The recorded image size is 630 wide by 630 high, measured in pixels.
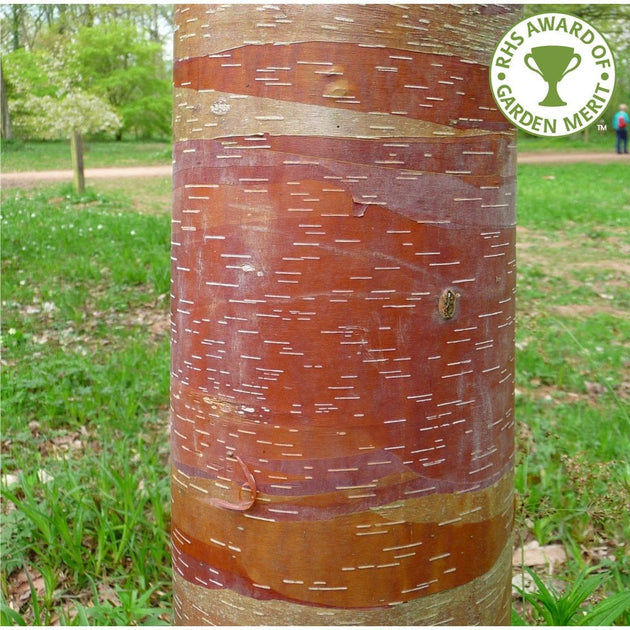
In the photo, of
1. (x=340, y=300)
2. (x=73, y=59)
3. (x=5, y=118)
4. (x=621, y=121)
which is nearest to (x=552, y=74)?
(x=340, y=300)

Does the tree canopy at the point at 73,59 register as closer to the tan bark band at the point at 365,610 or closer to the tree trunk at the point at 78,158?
the tree trunk at the point at 78,158

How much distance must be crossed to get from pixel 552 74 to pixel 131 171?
581 inches

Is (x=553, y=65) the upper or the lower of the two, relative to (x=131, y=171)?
lower

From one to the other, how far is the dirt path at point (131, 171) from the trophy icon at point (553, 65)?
11.3 meters

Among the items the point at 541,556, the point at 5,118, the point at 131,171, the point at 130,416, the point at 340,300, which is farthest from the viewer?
the point at 131,171

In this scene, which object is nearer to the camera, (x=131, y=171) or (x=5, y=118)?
(x=5, y=118)

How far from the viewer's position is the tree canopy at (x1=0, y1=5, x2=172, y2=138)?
388 inches

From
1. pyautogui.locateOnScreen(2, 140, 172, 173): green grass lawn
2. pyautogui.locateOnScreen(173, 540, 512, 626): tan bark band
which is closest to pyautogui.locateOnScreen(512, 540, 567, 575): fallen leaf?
pyautogui.locateOnScreen(173, 540, 512, 626): tan bark band

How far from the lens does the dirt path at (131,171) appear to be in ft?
39.5

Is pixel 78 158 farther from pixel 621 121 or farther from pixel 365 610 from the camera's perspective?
pixel 621 121

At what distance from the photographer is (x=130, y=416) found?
3020mm

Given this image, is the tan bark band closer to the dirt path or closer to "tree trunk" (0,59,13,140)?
"tree trunk" (0,59,13,140)

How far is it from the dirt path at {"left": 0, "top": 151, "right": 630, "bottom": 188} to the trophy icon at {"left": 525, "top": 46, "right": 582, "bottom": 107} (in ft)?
37.0

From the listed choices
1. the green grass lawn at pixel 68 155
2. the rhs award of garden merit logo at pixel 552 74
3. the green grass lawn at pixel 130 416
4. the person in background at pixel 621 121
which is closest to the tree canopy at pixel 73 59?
the green grass lawn at pixel 68 155
